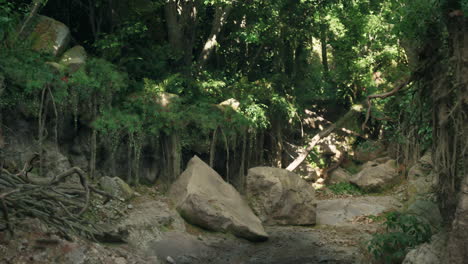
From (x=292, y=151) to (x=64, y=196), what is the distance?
1339cm

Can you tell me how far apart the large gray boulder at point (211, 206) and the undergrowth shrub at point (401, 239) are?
3.72m

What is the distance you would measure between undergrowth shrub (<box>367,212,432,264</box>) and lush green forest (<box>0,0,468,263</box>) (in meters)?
0.56

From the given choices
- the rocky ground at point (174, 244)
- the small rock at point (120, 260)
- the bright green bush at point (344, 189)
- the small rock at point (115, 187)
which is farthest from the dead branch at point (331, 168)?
the small rock at point (120, 260)

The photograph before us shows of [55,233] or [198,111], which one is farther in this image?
[198,111]

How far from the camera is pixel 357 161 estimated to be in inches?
890

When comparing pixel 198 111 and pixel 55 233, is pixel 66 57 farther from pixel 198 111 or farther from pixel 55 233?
pixel 55 233

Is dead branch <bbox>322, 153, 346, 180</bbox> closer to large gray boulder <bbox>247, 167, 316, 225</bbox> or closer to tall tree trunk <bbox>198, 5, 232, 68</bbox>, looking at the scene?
large gray boulder <bbox>247, 167, 316, 225</bbox>

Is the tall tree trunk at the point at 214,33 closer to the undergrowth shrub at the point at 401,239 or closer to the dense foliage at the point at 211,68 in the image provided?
the dense foliage at the point at 211,68

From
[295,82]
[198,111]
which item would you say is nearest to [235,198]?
[198,111]

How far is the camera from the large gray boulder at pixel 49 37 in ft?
44.0

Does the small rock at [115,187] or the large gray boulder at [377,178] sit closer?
the small rock at [115,187]

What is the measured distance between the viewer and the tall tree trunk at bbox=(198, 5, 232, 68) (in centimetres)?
1794

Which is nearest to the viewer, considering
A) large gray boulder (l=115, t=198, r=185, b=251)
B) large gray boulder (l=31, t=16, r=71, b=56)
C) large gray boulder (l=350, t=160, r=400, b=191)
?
large gray boulder (l=115, t=198, r=185, b=251)

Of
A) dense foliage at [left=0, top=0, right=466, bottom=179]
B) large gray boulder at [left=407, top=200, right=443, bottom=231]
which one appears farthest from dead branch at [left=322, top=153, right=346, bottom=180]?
large gray boulder at [left=407, top=200, right=443, bottom=231]
